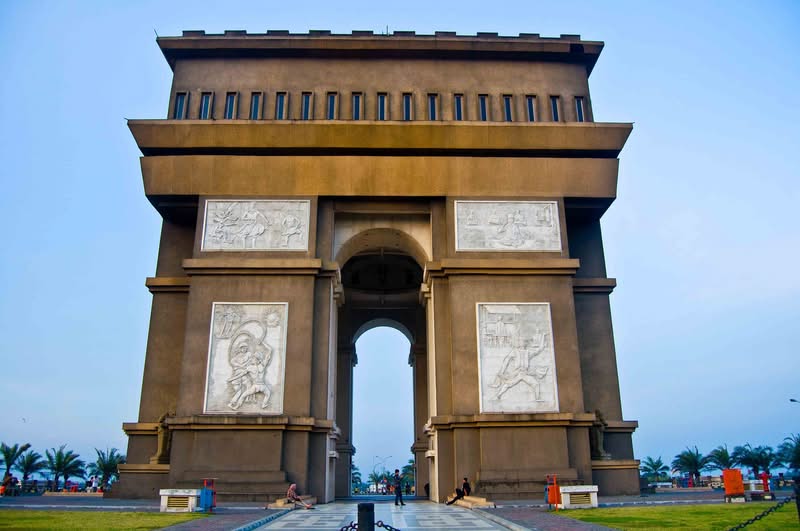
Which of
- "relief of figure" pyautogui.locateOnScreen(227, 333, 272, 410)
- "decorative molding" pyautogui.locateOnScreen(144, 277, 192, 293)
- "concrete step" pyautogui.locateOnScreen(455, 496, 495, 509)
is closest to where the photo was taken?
"concrete step" pyautogui.locateOnScreen(455, 496, 495, 509)

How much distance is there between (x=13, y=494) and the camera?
25.7 metres

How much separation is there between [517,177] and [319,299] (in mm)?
9208

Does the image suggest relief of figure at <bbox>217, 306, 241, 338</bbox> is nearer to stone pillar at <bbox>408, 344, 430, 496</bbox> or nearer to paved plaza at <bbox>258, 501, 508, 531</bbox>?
paved plaza at <bbox>258, 501, 508, 531</bbox>

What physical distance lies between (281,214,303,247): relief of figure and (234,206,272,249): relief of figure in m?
0.62

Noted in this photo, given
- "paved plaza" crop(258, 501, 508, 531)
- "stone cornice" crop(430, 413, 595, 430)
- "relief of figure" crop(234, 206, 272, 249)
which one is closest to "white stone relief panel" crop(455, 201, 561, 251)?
"stone cornice" crop(430, 413, 595, 430)

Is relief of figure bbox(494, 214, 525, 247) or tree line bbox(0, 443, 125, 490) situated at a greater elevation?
relief of figure bbox(494, 214, 525, 247)

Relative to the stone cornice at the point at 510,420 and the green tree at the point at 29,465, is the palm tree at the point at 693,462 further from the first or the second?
the green tree at the point at 29,465

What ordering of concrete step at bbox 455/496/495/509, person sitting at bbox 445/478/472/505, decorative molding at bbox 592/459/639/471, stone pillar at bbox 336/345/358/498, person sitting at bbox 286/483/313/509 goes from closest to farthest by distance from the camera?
1. concrete step at bbox 455/496/495/509
2. person sitting at bbox 286/483/313/509
3. person sitting at bbox 445/478/472/505
4. decorative molding at bbox 592/459/639/471
5. stone pillar at bbox 336/345/358/498

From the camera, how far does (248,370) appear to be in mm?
22203

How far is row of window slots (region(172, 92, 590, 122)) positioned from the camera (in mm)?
25969

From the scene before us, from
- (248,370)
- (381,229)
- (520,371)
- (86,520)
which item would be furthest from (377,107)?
(86,520)

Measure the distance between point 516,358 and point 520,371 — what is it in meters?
0.49

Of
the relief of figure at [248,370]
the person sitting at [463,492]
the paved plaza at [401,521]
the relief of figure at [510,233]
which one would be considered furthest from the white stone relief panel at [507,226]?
the paved plaza at [401,521]

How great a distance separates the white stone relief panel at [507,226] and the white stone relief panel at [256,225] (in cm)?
618
